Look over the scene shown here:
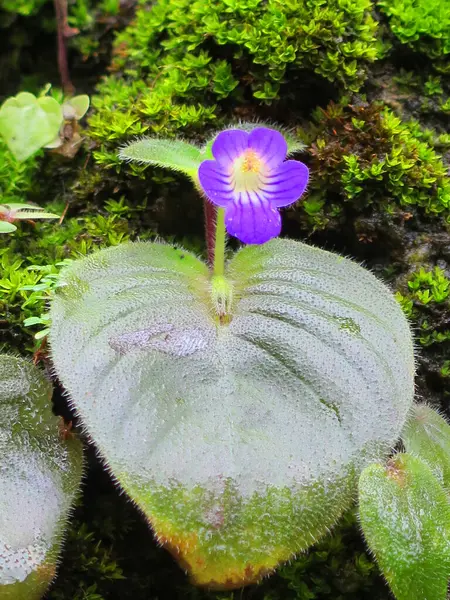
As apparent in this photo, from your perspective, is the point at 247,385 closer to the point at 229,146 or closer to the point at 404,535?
the point at 404,535

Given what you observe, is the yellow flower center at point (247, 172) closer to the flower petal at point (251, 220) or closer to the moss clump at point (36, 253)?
the flower petal at point (251, 220)

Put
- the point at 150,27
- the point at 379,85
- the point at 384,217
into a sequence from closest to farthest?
the point at 384,217 < the point at 379,85 < the point at 150,27

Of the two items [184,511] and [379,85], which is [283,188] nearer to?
[184,511]

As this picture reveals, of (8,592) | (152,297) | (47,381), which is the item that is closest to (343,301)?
(152,297)

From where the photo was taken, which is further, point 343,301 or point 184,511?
point 343,301

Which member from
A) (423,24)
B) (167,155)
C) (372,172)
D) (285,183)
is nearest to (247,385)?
(285,183)

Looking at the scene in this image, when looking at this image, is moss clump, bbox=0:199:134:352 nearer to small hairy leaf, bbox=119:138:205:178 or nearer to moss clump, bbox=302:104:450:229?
small hairy leaf, bbox=119:138:205:178

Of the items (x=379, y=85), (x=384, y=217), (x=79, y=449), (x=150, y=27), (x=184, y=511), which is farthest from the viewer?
(x=150, y=27)
